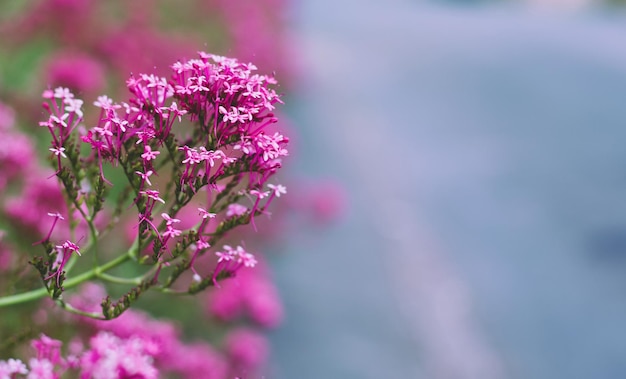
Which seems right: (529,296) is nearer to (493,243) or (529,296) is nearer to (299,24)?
(493,243)

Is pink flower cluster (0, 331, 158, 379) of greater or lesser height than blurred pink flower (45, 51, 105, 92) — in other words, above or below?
below

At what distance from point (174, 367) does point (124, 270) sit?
2.96 ft

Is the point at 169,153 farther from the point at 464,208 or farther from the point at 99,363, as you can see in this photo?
the point at 464,208

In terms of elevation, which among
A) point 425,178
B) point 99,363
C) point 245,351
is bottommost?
point 99,363

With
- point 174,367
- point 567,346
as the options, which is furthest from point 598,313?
point 174,367

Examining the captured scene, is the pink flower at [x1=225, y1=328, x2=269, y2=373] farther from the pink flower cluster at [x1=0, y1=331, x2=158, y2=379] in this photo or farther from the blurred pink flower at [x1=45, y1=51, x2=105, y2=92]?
the pink flower cluster at [x1=0, y1=331, x2=158, y2=379]

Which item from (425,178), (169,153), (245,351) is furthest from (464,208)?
(169,153)

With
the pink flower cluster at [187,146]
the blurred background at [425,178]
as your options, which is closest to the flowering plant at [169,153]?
the pink flower cluster at [187,146]

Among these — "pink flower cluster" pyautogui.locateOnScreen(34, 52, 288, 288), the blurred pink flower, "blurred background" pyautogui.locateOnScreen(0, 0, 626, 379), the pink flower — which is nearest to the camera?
"pink flower cluster" pyautogui.locateOnScreen(34, 52, 288, 288)

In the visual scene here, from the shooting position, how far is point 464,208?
18.4 feet

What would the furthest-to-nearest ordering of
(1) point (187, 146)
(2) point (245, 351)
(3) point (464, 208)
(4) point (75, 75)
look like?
(3) point (464, 208), (4) point (75, 75), (2) point (245, 351), (1) point (187, 146)

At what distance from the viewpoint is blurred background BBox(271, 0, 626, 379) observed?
4.13 meters

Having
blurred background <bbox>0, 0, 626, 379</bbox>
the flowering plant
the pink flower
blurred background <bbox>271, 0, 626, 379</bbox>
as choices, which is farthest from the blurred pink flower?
the flowering plant

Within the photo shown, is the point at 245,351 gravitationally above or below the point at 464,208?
below
